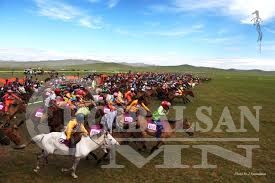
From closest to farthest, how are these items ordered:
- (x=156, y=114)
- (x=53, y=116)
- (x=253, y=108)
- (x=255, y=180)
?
(x=255, y=180), (x=156, y=114), (x=53, y=116), (x=253, y=108)

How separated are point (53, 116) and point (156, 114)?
15.5ft

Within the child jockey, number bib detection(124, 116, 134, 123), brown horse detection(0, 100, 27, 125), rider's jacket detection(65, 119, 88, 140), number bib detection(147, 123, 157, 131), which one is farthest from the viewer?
brown horse detection(0, 100, 27, 125)

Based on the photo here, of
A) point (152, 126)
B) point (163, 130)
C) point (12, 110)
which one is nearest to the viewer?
point (152, 126)

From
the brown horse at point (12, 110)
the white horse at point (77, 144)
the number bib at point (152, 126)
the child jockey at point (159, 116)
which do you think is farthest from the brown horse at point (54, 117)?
the child jockey at point (159, 116)

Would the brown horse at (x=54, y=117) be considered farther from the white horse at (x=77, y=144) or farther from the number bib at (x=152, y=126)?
the number bib at (x=152, y=126)

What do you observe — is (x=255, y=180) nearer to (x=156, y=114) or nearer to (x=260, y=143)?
(x=156, y=114)

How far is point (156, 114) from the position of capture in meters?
A: 14.3

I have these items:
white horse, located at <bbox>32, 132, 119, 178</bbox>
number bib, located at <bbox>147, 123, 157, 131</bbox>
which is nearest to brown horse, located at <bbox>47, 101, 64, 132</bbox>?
white horse, located at <bbox>32, 132, 119, 178</bbox>

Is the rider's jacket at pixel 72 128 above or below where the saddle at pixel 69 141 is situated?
above

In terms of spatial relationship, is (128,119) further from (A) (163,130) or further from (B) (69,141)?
(B) (69,141)

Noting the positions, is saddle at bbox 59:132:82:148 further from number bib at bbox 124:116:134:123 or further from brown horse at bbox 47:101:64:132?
brown horse at bbox 47:101:64:132

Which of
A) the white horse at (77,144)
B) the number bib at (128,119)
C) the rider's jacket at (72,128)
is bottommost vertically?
the white horse at (77,144)

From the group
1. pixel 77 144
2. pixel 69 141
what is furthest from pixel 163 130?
pixel 69 141

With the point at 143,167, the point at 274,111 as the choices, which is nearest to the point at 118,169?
the point at 143,167
